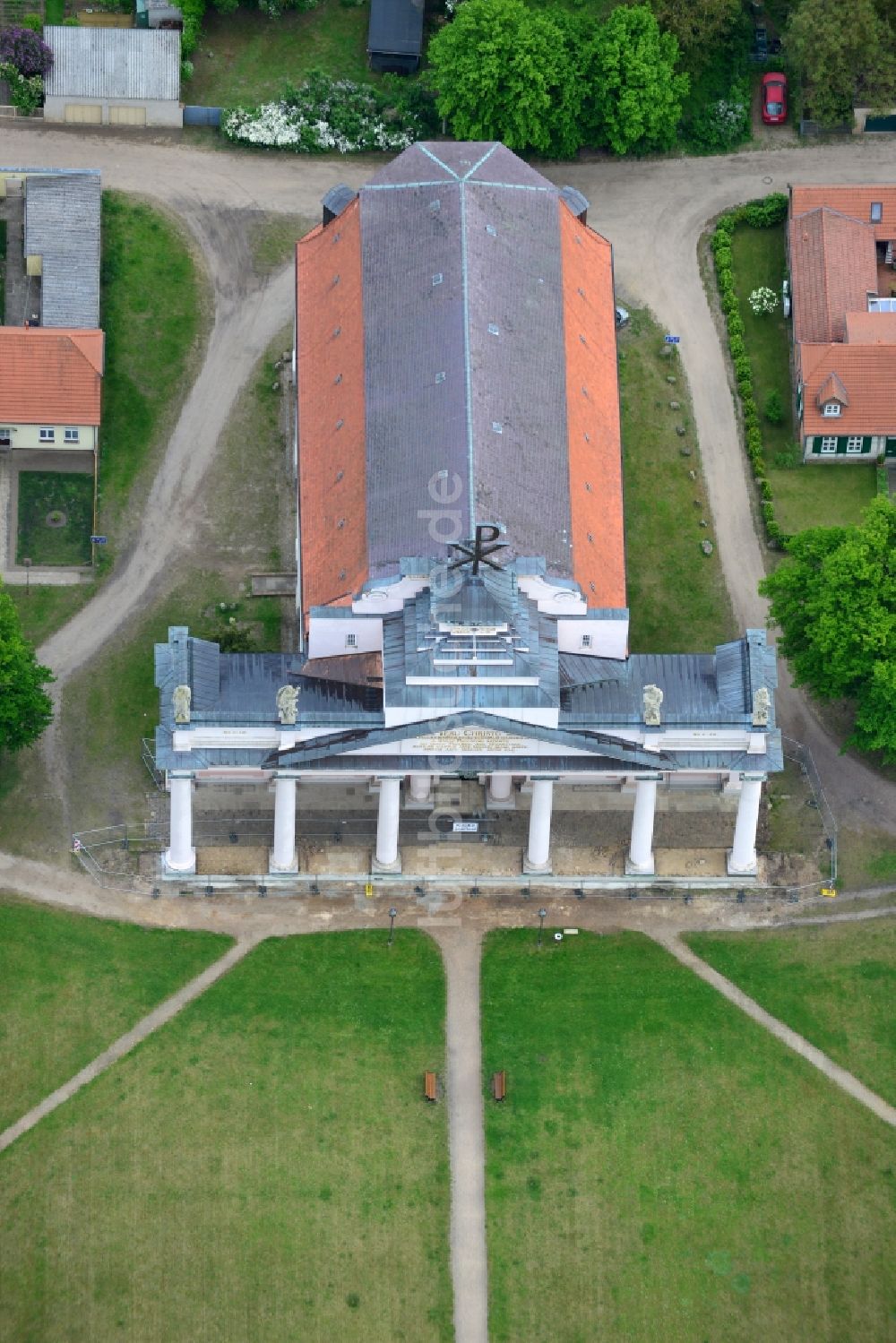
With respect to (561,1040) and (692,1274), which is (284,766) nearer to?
(561,1040)

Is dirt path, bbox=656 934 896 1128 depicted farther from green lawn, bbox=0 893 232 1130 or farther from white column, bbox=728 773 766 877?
green lawn, bbox=0 893 232 1130

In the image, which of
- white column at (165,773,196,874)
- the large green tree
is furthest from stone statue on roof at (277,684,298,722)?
the large green tree

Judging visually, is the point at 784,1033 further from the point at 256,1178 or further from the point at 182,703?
the point at 182,703

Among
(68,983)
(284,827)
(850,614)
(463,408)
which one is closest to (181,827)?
(284,827)

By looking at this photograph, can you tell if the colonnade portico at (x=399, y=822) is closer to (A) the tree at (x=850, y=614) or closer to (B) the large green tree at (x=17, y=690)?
(A) the tree at (x=850, y=614)

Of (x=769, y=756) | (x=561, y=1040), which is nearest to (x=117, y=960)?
(x=561, y=1040)
